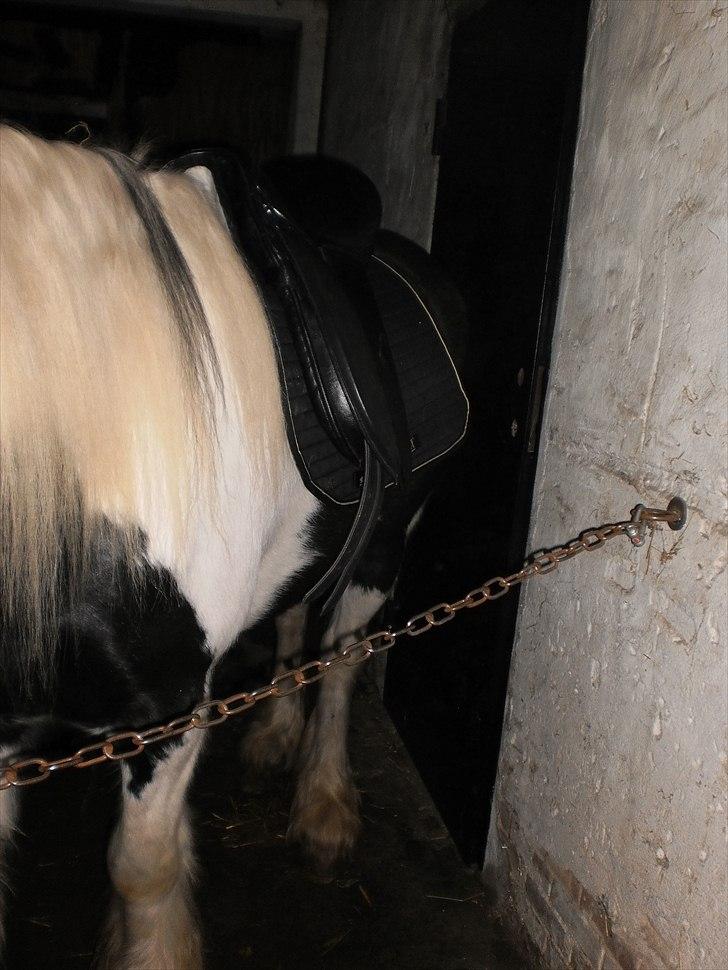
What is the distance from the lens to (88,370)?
2.76 ft

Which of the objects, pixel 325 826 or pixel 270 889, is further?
pixel 325 826

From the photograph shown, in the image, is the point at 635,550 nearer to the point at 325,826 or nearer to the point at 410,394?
the point at 410,394

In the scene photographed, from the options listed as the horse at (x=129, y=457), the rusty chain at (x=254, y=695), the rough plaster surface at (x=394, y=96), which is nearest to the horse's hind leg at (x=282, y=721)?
the horse at (x=129, y=457)

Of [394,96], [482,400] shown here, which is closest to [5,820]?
[482,400]

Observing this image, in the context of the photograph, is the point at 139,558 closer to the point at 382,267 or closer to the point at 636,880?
the point at 636,880

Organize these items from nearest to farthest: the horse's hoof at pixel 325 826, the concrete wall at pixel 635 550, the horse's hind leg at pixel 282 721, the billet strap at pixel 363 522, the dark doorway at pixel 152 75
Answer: the concrete wall at pixel 635 550 < the billet strap at pixel 363 522 < the horse's hoof at pixel 325 826 < the horse's hind leg at pixel 282 721 < the dark doorway at pixel 152 75

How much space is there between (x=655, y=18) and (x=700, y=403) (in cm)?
63

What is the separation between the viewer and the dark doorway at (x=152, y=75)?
4020 millimetres

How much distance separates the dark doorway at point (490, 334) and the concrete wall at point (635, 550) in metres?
0.05

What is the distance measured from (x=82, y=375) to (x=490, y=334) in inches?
46.9

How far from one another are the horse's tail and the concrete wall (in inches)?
26.6

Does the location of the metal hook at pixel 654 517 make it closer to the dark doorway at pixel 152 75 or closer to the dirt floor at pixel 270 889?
the dirt floor at pixel 270 889

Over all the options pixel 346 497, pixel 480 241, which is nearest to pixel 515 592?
pixel 346 497

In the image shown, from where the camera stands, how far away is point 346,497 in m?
1.27
